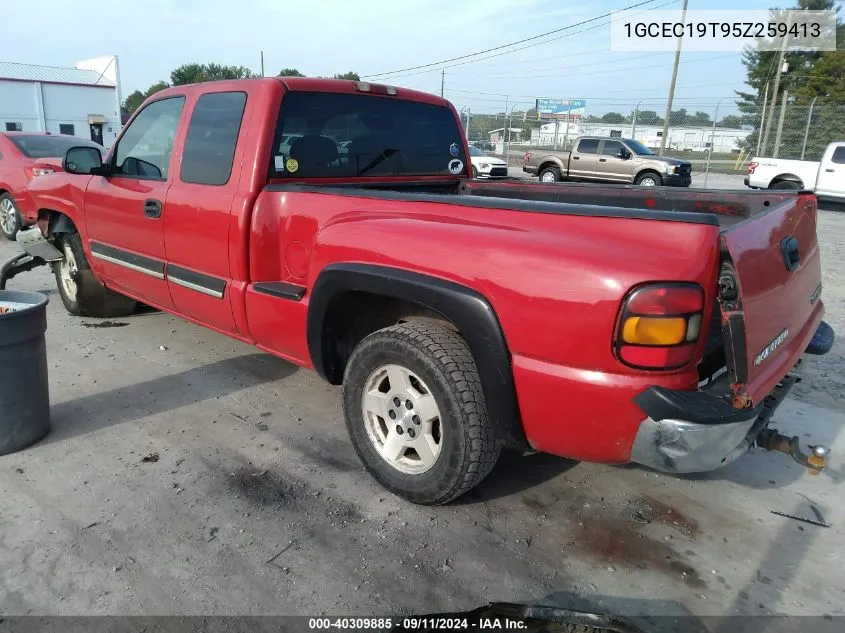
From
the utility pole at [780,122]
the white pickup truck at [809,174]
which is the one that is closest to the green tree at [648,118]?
the utility pole at [780,122]

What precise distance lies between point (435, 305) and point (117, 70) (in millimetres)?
48131

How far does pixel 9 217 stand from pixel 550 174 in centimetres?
1604

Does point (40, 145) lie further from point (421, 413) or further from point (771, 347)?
point (771, 347)

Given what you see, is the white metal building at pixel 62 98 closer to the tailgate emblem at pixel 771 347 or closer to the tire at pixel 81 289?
the tire at pixel 81 289

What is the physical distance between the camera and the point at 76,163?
4.54 m

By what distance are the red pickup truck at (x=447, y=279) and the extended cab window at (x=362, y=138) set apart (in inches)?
0.5

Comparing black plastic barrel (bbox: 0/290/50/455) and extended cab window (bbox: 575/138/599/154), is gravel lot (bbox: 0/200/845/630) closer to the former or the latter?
black plastic barrel (bbox: 0/290/50/455)

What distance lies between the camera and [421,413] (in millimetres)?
2795

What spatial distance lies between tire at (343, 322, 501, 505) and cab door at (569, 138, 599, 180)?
18.3 metres

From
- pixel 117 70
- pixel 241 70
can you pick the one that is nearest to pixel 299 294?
pixel 117 70


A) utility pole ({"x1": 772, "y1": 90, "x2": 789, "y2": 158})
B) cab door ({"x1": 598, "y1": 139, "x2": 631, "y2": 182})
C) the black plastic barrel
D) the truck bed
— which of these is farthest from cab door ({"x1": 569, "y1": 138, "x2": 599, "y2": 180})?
the black plastic barrel

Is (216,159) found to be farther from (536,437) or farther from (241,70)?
(241,70)

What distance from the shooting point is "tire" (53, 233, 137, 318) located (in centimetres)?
523

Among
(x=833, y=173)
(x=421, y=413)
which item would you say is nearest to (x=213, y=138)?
(x=421, y=413)
